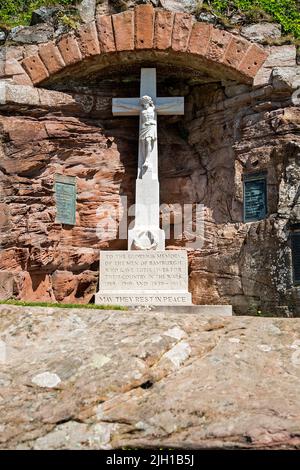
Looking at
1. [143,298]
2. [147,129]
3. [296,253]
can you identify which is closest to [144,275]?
[143,298]

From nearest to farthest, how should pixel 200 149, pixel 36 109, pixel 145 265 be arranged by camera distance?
pixel 145 265 < pixel 36 109 < pixel 200 149

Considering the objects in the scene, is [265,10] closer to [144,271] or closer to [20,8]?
[20,8]

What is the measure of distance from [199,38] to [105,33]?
6.09 feet

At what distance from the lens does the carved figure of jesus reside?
473 inches

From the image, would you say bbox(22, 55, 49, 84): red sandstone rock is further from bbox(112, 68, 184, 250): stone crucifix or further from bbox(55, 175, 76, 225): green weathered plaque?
bbox(55, 175, 76, 225): green weathered plaque

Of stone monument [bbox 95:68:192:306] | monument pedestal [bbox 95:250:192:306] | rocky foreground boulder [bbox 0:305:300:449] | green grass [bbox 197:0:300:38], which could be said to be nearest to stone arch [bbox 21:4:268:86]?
green grass [bbox 197:0:300:38]

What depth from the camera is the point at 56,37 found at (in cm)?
1217

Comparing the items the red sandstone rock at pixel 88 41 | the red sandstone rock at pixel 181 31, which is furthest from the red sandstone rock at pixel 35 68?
the red sandstone rock at pixel 181 31

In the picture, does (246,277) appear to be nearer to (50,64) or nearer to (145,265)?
(145,265)

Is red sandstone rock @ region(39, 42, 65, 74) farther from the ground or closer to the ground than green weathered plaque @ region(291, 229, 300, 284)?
farther from the ground

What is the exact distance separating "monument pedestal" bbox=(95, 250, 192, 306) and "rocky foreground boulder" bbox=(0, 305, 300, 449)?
3.90 meters
